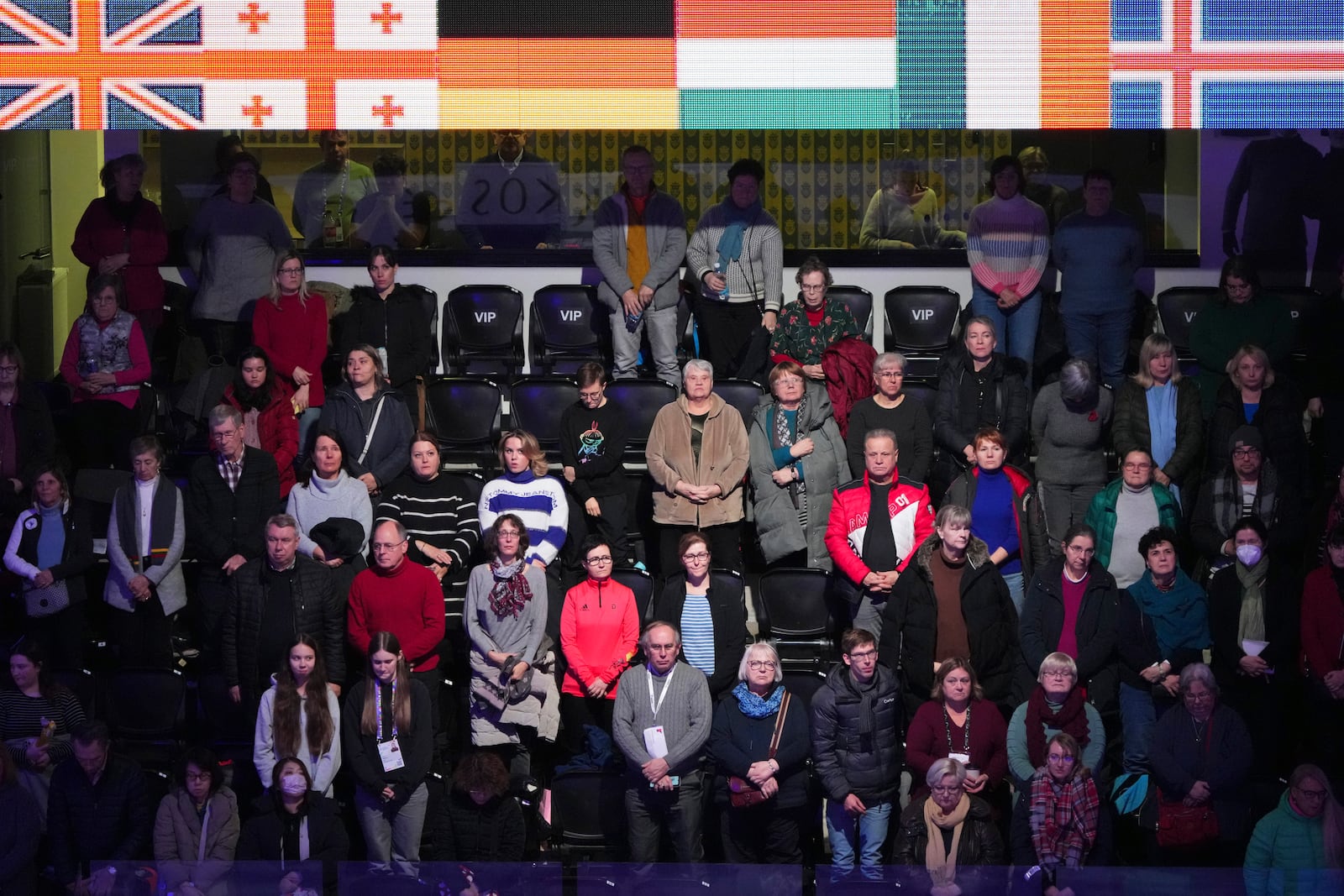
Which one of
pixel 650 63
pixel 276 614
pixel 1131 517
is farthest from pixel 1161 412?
pixel 276 614

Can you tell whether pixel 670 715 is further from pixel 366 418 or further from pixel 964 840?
pixel 366 418

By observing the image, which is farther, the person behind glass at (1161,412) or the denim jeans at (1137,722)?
the person behind glass at (1161,412)

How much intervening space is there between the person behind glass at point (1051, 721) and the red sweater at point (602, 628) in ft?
6.13

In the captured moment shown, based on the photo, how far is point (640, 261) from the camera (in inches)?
398

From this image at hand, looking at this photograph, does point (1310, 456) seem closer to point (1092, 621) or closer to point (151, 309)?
point (1092, 621)

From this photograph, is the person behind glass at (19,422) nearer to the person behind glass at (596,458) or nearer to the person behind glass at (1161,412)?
the person behind glass at (596,458)

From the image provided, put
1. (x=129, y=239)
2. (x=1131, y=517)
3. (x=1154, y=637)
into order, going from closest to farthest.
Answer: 1. (x=1154, y=637)
2. (x=1131, y=517)
3. (x=129, y=239)

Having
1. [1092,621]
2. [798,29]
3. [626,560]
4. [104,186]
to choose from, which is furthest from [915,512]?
[104,186]

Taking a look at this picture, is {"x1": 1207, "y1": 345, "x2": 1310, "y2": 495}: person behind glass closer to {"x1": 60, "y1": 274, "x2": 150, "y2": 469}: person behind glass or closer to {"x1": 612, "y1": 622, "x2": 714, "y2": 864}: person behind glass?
{"x1": 612, "y1": 622, "x2": 714, "y2": 864}: person behind glass

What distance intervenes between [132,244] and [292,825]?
4.36m

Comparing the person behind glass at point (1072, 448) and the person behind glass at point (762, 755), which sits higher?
the person behind glass at point (1072, 448)

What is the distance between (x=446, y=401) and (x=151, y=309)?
2038mm

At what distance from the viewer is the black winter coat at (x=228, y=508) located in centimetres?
850

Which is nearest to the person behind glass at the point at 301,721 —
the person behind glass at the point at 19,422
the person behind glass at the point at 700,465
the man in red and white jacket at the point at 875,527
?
the person behind glass at the point at 700,465
